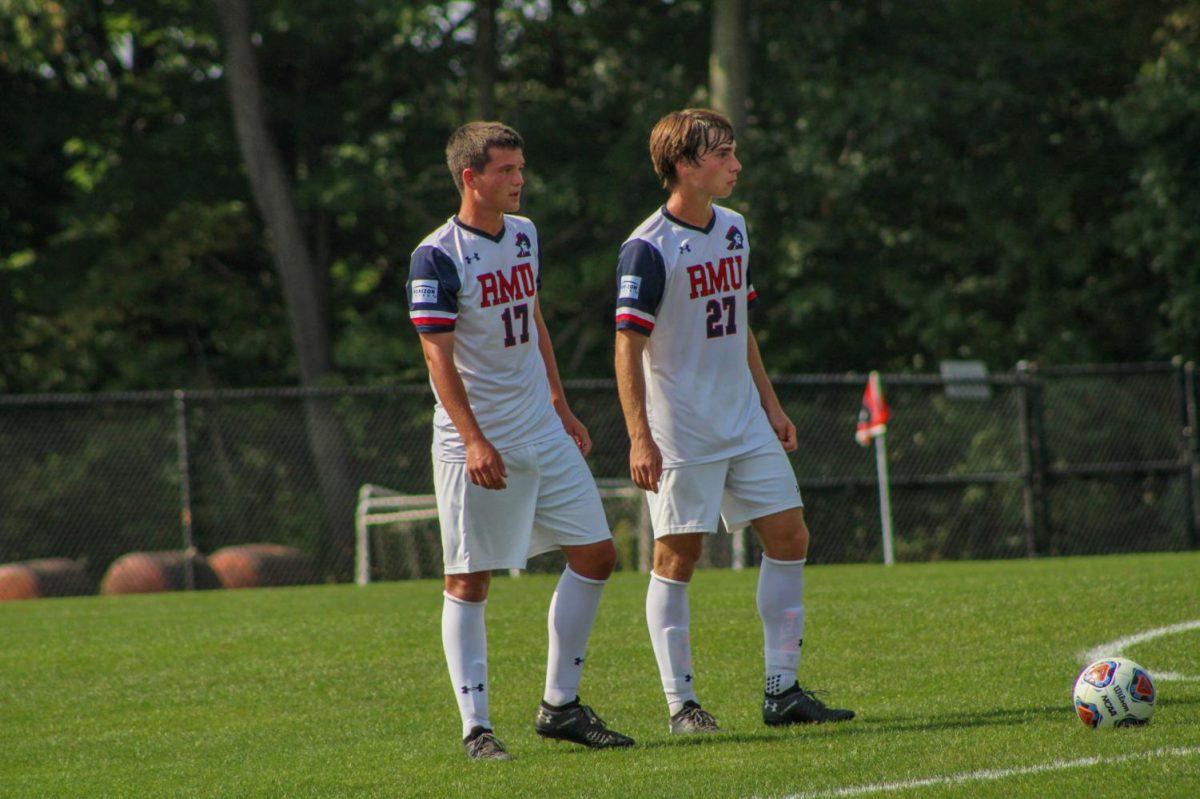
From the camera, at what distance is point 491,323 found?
538cm

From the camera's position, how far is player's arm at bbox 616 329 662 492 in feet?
18.2

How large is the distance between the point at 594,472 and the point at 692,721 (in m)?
14.6

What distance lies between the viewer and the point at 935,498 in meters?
20.8

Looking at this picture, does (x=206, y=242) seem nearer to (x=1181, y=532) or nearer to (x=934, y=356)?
(x=934, y=356)

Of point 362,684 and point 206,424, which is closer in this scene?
point 362,684

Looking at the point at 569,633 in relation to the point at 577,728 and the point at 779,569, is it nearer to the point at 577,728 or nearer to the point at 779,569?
the point at 577,728

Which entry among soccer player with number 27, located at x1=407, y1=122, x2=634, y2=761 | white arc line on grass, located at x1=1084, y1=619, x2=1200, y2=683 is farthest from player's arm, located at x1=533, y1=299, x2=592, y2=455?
white arc line on grass, located at x1=1084, y1=619, x2=1200, y2=683

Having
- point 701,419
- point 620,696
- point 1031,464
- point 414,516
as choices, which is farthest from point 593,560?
point 1031,464

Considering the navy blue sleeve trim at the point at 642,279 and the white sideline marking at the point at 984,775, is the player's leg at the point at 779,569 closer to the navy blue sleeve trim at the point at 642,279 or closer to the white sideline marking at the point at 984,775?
the navy blue sleeve trim at the point at 642,279

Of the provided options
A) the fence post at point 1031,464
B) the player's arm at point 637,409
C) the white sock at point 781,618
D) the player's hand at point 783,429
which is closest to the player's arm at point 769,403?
the player's hand at point 783,429

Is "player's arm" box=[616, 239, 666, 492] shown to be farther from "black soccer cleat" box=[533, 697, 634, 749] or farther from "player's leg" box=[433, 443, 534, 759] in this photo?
"black soccer cleat" box=[533, 697, 634, 749]

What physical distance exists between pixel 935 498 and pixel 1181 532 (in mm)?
3095

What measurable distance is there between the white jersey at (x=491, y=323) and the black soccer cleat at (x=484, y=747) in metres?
0.95

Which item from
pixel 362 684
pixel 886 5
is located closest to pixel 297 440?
pixel 886 5
